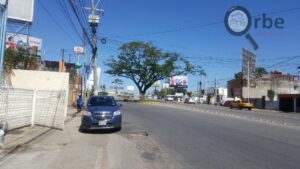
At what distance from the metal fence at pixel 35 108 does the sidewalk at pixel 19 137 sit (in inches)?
16.6

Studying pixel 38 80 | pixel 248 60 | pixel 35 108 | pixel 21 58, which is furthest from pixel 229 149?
pixel 248 60

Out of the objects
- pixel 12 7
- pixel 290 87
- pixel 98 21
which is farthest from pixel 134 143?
pixel 290 87

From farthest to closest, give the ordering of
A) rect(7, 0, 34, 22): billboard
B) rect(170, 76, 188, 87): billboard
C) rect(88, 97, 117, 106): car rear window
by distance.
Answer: rect(170, 76, 188, 87): billboard → rect(7, 0, 34, 22): billboard → rect(88, 97, 117, 106): car rear window

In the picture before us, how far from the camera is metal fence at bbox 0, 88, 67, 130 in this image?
15320mm

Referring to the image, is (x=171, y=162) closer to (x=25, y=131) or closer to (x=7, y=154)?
(x=7, y=154)

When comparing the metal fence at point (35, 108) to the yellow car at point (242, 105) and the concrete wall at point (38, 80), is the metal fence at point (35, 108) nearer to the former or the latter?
the concrete wall at point (38, 80)

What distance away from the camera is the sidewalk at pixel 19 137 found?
11.1 metres

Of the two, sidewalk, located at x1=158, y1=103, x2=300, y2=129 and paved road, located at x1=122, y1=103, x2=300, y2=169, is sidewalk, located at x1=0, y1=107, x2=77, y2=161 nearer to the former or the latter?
paved road, located at x1=122, y1=103, x2=300, y2=169

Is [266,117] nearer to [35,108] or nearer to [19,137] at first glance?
[35,108]

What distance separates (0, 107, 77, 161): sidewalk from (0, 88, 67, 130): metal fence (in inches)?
16.6

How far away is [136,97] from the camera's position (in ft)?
270

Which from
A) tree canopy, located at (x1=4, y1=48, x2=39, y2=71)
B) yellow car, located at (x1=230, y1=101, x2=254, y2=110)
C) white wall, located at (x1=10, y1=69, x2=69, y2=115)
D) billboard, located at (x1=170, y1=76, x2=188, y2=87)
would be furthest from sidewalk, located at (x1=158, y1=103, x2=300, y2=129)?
billboard, located at (x1=170, y1=76, x2=188, y2=87)

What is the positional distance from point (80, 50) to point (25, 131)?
113ft

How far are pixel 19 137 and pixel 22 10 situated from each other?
19636 mm
